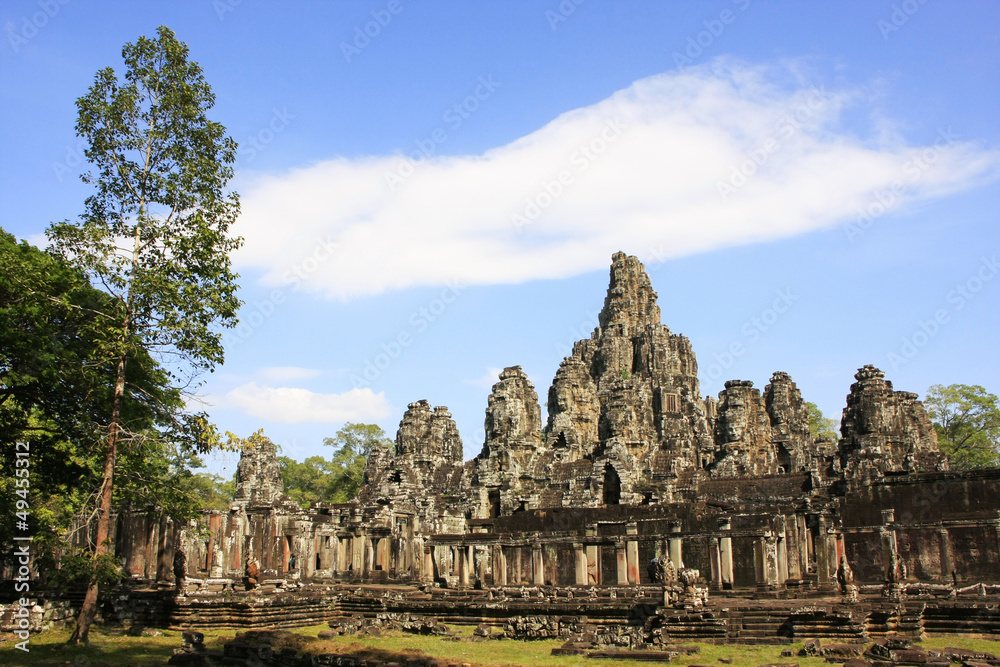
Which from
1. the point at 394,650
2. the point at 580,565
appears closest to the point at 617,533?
the point at 580,565

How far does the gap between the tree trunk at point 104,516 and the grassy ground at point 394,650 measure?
42cm

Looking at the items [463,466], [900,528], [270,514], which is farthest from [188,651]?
[463,466]

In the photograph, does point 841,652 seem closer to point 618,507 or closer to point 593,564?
point 593,564

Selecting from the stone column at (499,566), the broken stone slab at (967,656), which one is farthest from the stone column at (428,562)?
the broken stone slab at (967,656)

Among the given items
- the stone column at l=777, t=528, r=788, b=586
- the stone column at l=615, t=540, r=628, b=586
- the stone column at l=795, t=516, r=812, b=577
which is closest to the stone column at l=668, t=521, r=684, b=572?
the stone column at l=615, t=540, r=628, b=586

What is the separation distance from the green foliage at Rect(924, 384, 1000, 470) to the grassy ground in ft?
140

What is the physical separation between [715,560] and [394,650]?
515 inches

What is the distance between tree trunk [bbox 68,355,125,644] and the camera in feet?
57.6

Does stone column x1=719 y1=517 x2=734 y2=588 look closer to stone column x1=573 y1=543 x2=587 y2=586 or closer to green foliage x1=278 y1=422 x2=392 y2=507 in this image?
stone column x1=573 y1=543 x2=587 y2=586

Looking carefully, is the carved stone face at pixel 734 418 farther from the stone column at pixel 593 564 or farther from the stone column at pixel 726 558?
the stone column at pixel 726 558

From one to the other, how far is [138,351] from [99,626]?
7.12m

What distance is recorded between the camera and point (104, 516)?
18281 millimetres

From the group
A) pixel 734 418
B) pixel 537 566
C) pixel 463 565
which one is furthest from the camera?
pixel 734 418

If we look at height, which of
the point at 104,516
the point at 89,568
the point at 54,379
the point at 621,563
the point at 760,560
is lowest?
the point at 621,563
